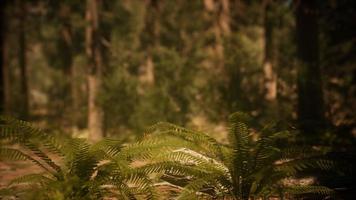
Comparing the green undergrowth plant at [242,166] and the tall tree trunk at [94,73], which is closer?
the green undergrowth plant at [242,166]

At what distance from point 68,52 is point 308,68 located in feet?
64.5

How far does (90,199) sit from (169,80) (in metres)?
9.17

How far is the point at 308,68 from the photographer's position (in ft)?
32.9

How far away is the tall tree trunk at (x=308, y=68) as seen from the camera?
9984 millimetres

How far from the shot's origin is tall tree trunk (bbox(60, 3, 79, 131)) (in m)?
19.0

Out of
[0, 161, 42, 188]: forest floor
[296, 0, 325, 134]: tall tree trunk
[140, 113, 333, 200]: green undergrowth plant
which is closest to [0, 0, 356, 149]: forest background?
[296, 0, 325, 134]: tall tree trunk

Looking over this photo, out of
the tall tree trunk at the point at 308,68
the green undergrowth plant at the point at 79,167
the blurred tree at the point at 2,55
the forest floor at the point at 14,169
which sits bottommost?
the green undergrowth plant at the point at 79,167

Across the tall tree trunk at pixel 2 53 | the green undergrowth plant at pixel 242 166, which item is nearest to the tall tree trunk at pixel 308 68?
the green undergrowth plant at pixel 242 166

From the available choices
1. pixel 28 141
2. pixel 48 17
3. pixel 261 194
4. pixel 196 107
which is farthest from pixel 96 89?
pixel 48 17

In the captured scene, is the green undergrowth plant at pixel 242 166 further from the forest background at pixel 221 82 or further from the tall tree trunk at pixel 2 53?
the tall tree trunk at pixel 2 53

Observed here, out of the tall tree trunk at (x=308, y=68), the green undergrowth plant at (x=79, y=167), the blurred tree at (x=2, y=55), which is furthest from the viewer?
the blurred tree at (x=2, y=55)

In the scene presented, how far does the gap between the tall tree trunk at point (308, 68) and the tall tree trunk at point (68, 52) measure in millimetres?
10535

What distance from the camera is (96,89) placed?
13.4m

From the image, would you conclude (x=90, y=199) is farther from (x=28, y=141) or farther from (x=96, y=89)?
(x=96, y=89)
